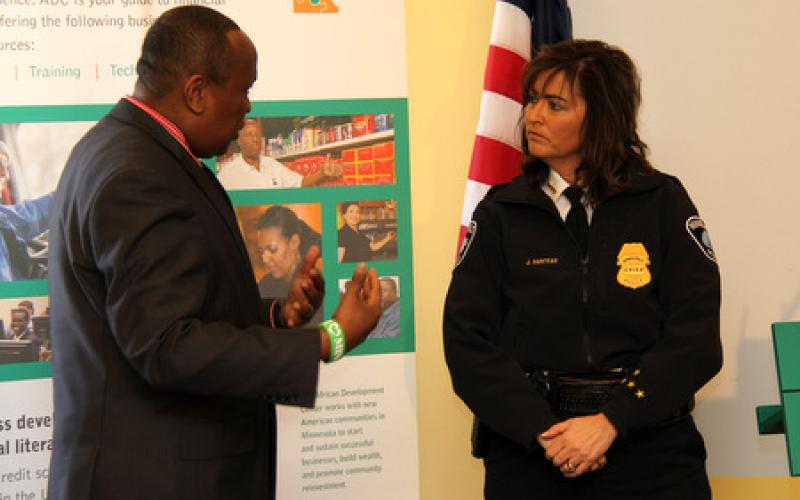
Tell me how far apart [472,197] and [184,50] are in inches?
50.1

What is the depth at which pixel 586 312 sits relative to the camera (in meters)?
2.04

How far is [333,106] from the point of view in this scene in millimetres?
2814

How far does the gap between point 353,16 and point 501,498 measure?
5.09 feet

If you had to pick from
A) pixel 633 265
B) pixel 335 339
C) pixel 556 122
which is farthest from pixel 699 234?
pixel 335 339

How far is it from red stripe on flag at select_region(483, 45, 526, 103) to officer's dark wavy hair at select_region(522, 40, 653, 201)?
52 centimetres

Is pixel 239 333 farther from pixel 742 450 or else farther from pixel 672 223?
pixel 742 450

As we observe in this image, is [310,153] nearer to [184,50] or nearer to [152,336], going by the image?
[184,50]

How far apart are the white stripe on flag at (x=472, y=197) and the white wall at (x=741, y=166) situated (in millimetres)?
611

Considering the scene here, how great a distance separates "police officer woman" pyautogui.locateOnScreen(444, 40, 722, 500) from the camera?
1988mm

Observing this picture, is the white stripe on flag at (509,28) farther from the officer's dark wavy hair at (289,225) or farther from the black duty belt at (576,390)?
the black duty belt at (576,390)

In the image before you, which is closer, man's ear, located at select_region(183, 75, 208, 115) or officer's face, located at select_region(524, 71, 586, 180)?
man's ear, located at select_region(183, 75, 208, 115)

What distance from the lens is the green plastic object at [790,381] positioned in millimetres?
2002

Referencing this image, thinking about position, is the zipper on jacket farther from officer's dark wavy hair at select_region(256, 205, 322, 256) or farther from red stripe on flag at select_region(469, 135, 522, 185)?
officer's dark wavy hair at select_region(256, 205, 322, 256)

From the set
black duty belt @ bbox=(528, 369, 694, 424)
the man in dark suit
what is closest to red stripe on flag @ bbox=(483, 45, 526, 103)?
black duty belt @ bbox=(528, 369, 694, 424)
